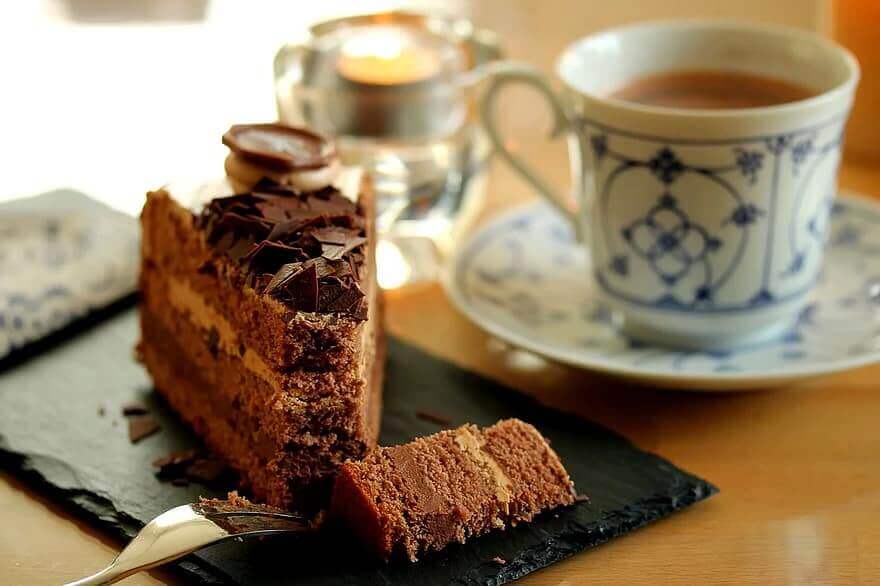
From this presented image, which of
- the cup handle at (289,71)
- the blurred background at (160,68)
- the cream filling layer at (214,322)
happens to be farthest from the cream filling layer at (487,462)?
the blurred background at (160,68)

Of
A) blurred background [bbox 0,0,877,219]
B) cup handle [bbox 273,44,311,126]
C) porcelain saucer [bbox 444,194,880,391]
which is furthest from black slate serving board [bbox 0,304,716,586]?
blurred background [bbox 0,0,877,219]

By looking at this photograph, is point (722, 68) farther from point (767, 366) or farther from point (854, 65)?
point (767, 366)

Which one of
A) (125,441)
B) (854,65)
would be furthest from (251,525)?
(854,65)

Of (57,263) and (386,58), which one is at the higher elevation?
(386,58)

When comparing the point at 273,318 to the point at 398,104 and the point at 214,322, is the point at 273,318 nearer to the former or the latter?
the point at 214,322

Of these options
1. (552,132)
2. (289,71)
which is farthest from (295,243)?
(289,71)

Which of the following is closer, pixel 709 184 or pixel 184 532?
pixel 184 532

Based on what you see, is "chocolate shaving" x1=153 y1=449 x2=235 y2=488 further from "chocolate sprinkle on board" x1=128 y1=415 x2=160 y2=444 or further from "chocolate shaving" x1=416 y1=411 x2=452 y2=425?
"chocolate shaving" x1=416 y1=411 x2=452 y2=425
